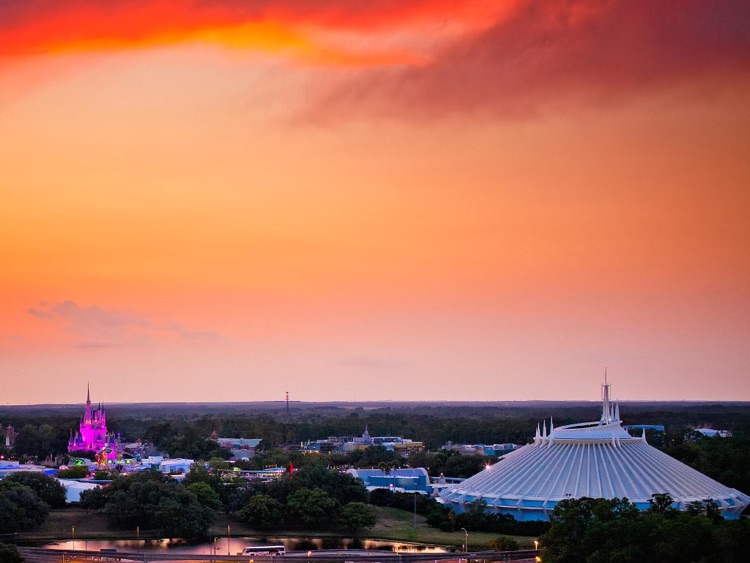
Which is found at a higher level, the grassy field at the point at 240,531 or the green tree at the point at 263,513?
the green tree at the point at 263,513

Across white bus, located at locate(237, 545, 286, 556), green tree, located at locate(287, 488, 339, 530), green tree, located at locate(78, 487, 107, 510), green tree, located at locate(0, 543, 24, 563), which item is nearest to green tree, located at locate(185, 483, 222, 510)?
green tree, located at locate(287, 488, 339, 530)

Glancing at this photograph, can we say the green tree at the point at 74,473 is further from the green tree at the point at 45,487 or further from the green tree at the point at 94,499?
the green tree at the point at 94,499

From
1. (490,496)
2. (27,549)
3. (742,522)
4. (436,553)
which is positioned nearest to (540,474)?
(490,496)

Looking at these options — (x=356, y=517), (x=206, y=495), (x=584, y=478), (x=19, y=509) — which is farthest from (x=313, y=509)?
(x=19, y=509)

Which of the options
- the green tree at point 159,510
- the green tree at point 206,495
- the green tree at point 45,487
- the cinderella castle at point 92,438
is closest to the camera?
the green tree at point 159,510

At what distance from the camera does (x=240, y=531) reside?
8700 centimetres

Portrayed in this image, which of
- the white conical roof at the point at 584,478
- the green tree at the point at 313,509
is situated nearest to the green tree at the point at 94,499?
the green tree at the point at 313,509

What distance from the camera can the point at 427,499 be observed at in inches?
3718

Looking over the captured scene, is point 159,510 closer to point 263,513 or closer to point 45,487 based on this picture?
point 263,513

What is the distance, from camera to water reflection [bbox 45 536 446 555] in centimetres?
7894

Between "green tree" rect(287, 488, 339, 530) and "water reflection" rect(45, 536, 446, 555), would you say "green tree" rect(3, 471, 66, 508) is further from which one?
"green tree" rect(287, 488, 339, 530)

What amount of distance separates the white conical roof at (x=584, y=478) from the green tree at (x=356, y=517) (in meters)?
7.10

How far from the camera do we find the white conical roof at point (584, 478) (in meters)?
83.6

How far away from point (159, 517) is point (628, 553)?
38073 mm
